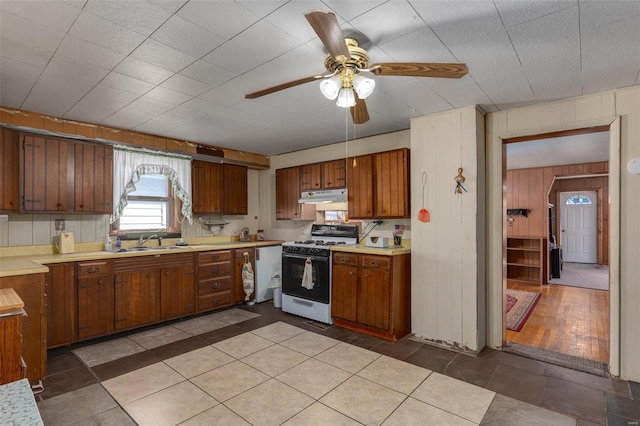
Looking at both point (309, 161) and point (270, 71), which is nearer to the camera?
→ point (270, 71)

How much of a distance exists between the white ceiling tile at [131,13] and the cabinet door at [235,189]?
3300 millimetres

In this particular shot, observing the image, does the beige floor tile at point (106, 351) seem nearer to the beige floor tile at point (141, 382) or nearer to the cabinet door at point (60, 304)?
the cabinet door at point (60, 304)

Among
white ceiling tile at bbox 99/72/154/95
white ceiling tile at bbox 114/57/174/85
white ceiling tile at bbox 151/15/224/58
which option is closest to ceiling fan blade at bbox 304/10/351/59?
white ceiling tile at bbox 151/15/224/58

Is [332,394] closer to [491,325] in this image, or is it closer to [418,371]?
[418,371]

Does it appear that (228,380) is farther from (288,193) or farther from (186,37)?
(288,193)

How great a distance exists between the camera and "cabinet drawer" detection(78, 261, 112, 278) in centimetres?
331

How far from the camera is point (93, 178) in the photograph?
3723mm

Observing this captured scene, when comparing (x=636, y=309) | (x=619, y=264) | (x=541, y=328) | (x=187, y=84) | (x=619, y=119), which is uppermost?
(x=187, y=84)

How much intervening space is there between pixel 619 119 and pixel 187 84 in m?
3.65

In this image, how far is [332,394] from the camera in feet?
7.97

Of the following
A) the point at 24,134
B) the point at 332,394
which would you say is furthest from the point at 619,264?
the point at 24,134

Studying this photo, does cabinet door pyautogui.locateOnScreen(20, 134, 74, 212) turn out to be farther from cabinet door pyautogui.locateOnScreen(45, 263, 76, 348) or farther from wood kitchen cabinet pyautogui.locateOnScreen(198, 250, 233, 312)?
wood kitchen cabinet pyautogui.locateOnScreen(198, 250, 233, 312)

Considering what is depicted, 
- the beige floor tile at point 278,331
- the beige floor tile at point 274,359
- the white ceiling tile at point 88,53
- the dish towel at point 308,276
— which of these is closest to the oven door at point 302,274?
the dish towel at point 308,276

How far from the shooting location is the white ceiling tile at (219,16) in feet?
5.41
